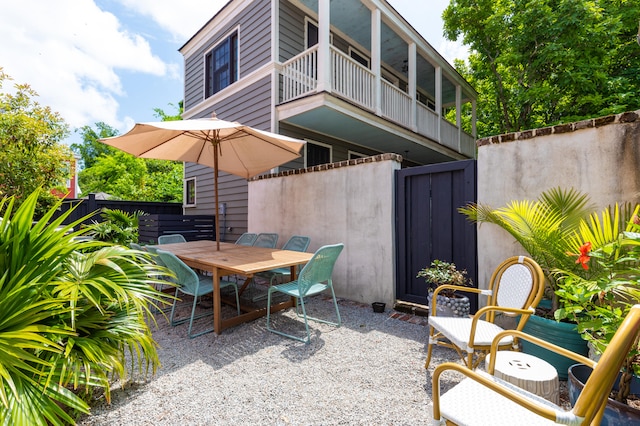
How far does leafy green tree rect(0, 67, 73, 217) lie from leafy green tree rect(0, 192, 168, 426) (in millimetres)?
6452

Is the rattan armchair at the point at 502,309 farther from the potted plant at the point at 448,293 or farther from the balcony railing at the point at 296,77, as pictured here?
the balcony railing at the point at 296,77

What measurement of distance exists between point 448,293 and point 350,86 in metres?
4.65

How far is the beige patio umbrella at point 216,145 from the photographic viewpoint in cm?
352

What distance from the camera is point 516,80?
917cm

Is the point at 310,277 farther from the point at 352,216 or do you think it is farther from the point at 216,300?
the point at 352,216

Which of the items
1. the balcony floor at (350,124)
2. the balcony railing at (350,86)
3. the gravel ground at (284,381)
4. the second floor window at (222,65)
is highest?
the second floor window at (222,65)

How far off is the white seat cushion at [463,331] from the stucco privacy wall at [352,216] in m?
1.74

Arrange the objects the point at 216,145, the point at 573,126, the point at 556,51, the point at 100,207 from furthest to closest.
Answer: the point at 100,207, the point at 556,51, the point at 216,145, the point at 573,126

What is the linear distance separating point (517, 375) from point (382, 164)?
293cm

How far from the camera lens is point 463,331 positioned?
2.10 m

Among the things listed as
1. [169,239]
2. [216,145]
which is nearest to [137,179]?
[169,239]

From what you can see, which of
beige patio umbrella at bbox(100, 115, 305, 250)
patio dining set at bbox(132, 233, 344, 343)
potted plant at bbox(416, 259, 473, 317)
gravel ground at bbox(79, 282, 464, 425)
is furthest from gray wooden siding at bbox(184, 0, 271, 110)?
gravel ground at bbox(79, 282, 464, 425)

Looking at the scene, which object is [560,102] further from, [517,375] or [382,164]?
[517,375]

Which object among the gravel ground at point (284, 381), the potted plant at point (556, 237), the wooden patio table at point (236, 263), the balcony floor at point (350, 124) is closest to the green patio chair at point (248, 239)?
the wooden patio table at point (236, 263)
